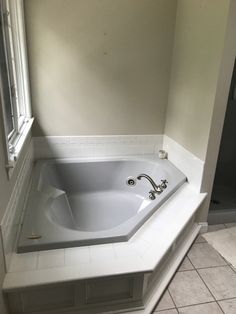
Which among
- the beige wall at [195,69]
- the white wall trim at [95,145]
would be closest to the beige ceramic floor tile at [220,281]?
the beige wall at [195,69]

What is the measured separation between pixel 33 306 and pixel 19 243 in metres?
0.32

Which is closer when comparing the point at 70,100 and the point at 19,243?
the point at 19,243

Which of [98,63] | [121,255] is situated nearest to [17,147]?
[121,255]

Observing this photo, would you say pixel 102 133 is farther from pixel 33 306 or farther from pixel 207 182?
pixel 33 306

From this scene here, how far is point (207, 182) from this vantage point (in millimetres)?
2117

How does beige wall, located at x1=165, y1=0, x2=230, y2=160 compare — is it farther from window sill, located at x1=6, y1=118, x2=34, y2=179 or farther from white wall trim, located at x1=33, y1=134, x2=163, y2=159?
window sill, located at x1=6, y1=118, x2=34, y2=179

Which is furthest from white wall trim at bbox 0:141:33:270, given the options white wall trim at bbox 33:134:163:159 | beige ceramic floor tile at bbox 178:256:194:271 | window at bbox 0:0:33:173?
beige ceramic floor tile at bbox 178:256:194:271

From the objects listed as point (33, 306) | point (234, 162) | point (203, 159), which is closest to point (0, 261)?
point (33, 306)

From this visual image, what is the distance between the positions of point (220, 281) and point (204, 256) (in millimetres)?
240

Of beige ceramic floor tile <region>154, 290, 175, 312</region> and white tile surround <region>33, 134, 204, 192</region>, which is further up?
white tile surround <region>33, 134, 204, 192</region>

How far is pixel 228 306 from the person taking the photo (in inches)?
60.5

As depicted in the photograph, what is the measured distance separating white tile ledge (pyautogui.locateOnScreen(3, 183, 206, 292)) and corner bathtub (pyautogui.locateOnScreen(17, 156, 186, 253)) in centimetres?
7

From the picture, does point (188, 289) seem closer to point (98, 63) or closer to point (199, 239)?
point (199, 239)

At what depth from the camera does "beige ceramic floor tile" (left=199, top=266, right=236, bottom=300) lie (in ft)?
5.33
